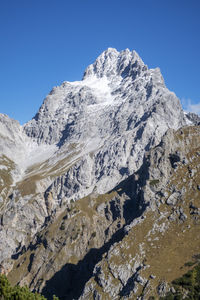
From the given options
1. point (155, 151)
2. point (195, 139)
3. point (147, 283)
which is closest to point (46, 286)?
point (147, 283)

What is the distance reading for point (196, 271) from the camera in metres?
116

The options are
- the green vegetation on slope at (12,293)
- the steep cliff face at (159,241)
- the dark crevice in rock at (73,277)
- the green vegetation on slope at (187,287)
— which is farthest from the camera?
the dark crevice in rock at (73,277)

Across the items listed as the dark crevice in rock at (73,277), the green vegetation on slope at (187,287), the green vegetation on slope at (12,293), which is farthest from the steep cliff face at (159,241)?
the green vegetation on slope at (12,293)

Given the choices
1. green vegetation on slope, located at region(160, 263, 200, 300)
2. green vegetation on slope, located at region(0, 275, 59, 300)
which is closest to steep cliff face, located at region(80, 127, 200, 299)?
green vegetation on slope, located at region(160, 263, 200, 300)

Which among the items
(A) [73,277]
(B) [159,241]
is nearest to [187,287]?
(B) [159,241]

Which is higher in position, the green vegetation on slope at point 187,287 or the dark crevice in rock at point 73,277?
the green vegetation on slope at point 187,287

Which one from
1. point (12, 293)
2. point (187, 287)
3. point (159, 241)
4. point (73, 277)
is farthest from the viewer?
point (73, 277)

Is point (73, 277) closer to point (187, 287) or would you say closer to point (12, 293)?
point (187, 287)

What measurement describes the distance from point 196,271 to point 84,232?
3755 inches

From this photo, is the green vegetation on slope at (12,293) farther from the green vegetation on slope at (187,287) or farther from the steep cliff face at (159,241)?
the steep cliff face at (159,241)

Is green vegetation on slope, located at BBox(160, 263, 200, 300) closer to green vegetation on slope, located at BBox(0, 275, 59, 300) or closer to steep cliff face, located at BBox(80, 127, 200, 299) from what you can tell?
steep cliff face, located at BBox(80, 127, 200, 299)

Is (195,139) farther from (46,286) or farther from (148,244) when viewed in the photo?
(46,286)

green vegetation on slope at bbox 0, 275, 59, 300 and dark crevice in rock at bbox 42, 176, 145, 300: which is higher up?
dark crevice in rock at bbox 42, 176, 145, 300

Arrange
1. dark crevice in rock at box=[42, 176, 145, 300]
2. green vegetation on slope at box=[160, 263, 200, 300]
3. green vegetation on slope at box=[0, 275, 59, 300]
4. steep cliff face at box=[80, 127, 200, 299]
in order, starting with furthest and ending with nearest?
dark crevice in rock at box=[42, 176, 145, 300] < steep cliff face at box=[80, 127, 200, 299] < green vegetation on slope at box=[160, 263, 200, 300] < green vegetation on slope at box=[0, 275, 59, 300]
